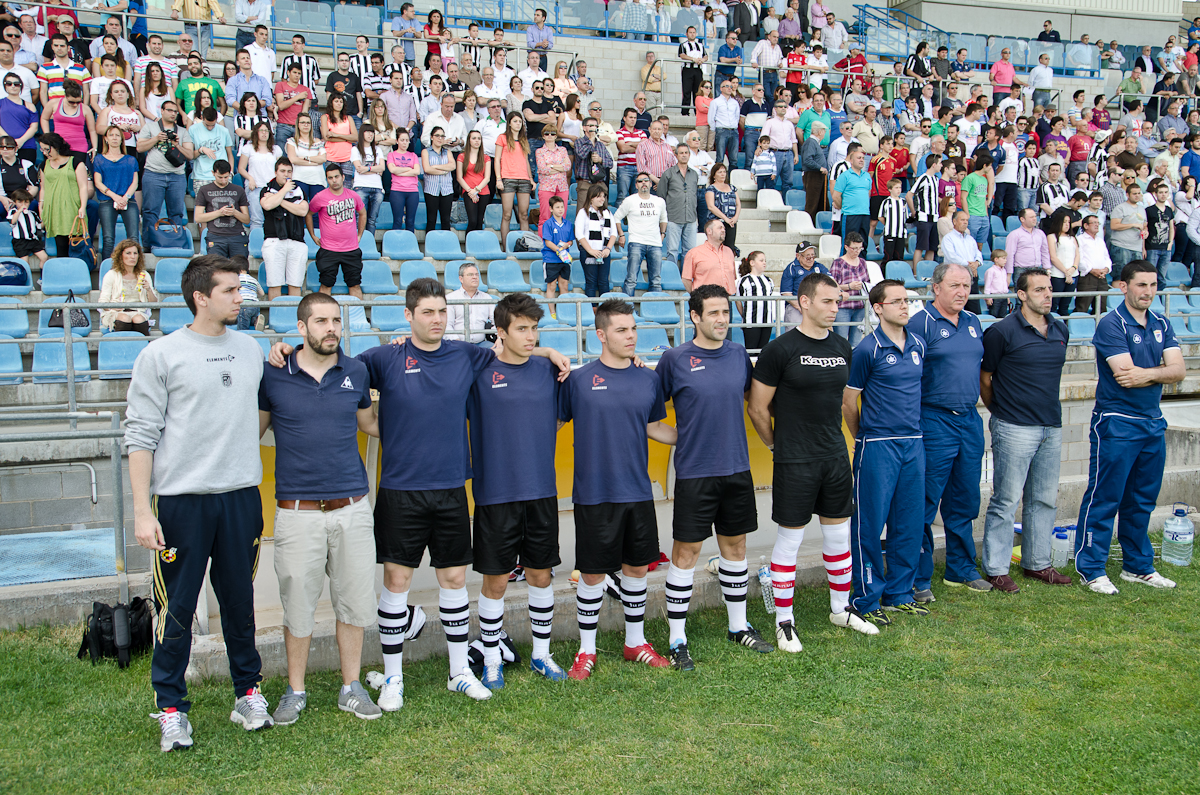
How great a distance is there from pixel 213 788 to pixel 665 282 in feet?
31.9

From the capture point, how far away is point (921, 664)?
206 inches

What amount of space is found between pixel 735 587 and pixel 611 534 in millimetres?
929

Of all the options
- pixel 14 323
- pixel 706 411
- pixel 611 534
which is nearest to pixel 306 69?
pixel 14 323

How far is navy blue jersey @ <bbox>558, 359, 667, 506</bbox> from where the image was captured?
5.11 m

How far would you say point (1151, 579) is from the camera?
6.64 m

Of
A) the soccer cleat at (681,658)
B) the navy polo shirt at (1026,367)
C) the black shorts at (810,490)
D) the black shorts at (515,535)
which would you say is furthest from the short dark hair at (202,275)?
the navy polo shirt at (1026,367)

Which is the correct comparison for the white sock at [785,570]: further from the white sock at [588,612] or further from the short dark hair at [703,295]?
the short dark hair at [703,295]

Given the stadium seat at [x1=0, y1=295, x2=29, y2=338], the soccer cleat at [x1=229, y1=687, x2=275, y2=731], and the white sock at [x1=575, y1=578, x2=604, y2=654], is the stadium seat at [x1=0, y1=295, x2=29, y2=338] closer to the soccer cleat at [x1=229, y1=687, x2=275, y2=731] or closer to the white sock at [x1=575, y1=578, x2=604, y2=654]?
the soccer cleat at [x1=229, y1=687, x2=275, y2=731]

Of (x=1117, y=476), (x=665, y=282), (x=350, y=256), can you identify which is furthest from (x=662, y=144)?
(x=1117, y=476)

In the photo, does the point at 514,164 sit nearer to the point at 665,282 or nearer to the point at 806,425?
the point at 665,282

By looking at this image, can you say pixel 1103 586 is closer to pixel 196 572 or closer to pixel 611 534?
pixel 611 534

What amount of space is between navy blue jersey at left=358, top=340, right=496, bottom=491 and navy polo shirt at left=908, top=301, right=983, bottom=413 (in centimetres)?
306

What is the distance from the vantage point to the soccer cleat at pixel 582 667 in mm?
5113

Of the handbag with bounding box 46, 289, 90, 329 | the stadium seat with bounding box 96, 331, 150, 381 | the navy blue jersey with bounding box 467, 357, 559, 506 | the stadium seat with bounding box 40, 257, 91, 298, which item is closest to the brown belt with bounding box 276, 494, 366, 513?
the navy blue jersey with bounding box 467, 357, 559, 506
